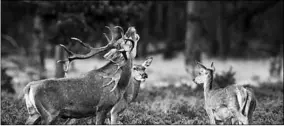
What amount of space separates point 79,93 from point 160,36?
2156cm

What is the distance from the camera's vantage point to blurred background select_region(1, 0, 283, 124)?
1530cm

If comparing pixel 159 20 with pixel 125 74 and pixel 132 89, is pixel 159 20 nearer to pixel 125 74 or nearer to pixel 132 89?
pixel 132 89

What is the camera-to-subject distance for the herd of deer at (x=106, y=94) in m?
7.21

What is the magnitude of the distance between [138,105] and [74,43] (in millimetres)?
4676

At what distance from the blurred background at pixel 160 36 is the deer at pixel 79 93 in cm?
707

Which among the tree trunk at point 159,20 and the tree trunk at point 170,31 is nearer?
the tree trunk at point 170,31

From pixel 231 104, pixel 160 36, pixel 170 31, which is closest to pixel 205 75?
pixel 231 104

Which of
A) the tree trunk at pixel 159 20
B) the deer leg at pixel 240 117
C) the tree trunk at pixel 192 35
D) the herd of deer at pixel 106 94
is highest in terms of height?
the tree trunk at pixel 159 20

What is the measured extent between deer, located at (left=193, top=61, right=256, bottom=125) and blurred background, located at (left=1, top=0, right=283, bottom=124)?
609 centimetres

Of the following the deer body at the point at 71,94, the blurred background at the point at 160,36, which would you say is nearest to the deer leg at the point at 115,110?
the deer body at the point at 71,94

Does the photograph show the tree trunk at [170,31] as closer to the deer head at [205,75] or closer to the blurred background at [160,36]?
the blurred background at [160,36]

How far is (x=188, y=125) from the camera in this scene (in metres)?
9.38

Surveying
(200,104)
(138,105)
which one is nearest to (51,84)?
(138,105)

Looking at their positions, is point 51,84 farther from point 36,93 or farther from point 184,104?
point 184,104
